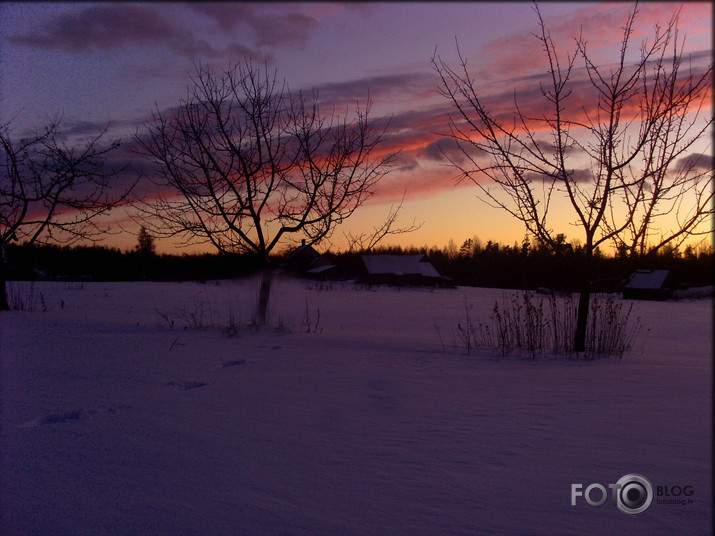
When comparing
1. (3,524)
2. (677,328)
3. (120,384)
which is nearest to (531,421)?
(3,524)

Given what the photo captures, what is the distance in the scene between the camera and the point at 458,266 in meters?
64.0

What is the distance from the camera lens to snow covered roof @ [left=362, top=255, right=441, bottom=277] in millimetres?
52031

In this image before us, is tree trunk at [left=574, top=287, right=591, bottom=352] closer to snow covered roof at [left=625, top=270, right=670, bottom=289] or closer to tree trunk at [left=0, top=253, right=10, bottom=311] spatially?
tree trunk at [left=0, top=253, right=10, bottom=311]

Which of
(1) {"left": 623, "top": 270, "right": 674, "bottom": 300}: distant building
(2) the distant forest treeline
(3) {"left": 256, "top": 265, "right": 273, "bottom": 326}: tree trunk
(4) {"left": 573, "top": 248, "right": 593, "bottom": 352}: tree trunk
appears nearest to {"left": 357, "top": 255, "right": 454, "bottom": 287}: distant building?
(2) the distant forest treeline

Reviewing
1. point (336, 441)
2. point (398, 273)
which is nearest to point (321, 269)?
point (398, 273)

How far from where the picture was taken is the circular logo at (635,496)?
110 inches

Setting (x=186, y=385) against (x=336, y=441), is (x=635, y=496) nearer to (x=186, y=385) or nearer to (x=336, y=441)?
(x=336, y=441)

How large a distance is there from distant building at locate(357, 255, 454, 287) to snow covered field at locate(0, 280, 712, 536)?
42.5 meters

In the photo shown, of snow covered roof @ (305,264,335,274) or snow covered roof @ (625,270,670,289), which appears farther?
snow covered roof @ (305,264,335,274)

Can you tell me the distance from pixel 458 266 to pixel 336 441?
201ft

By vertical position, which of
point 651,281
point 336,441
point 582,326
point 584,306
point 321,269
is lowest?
point 336,441

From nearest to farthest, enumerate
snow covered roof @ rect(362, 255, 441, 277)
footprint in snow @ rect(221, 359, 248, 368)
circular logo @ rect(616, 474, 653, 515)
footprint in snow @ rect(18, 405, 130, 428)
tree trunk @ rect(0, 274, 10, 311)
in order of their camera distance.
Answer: circular logo @ rect(616, 474, 653, 515) → footprint in snow @ rect(18, 405, 130, 428) → footprint in snow @ rect(221, 359, 248, 368) → tree trunk @ rect(0, 274, 10, 311) → snow covered roof @ rect(362, 255, 441, 277)

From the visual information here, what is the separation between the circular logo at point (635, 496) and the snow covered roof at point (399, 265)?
1897 inches

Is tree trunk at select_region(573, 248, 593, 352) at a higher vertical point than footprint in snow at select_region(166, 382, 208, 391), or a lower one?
higher
